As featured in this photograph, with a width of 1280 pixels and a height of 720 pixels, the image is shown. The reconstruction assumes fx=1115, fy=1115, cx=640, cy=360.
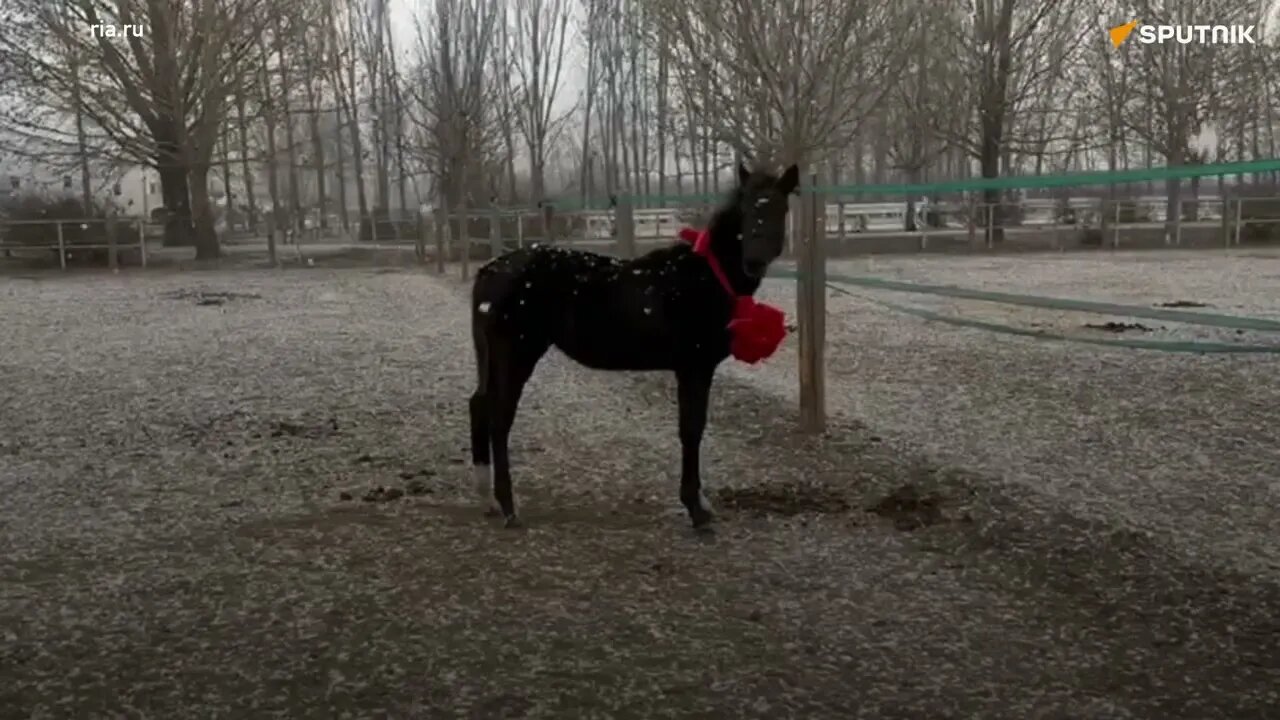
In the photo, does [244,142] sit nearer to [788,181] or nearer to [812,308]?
[812,308]

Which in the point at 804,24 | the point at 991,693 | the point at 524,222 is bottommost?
the point at 991,693

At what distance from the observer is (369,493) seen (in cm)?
488

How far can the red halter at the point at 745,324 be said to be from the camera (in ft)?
13.5

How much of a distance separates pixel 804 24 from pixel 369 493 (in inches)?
608

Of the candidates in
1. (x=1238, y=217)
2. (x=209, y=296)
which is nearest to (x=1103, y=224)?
(x=1238, y=217)

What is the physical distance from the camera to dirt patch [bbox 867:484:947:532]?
14.1ft

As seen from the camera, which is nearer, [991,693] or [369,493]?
[991,693]

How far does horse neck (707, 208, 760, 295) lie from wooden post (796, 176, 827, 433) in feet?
5.81

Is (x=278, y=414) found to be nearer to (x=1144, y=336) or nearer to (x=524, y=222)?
(x=1144, y=336)

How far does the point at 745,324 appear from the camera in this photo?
4152mm

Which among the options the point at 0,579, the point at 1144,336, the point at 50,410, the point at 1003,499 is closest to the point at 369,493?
the point at 0,579

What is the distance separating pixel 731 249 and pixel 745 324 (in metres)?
0.28

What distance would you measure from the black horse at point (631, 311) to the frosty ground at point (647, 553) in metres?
0.50

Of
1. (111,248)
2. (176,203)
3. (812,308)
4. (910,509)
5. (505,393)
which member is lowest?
(910,509)
